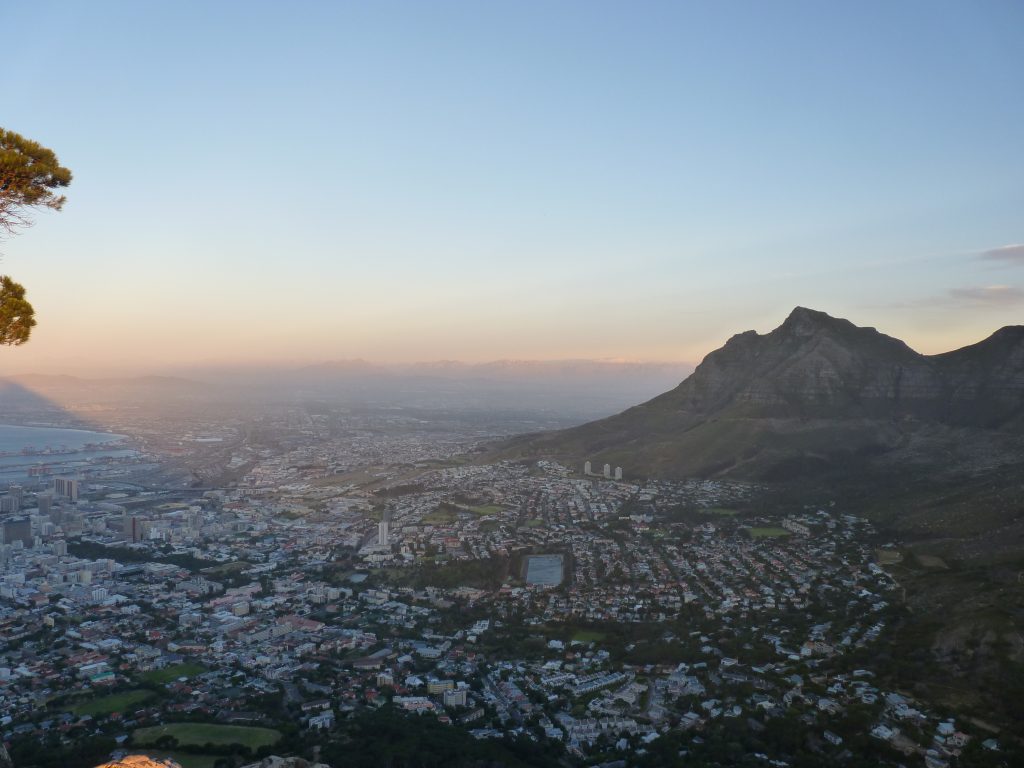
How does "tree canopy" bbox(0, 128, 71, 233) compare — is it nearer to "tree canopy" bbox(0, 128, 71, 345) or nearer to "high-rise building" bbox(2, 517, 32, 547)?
"tree canopy" bbox(0, 128, 71, 345)

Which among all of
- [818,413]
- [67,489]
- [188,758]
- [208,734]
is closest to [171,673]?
[208,734]

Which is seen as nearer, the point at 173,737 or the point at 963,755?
the point at 963,755

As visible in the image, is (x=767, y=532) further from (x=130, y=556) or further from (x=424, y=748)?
(x=130, y=556)

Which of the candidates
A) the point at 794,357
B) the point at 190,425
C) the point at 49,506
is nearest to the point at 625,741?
the point at 49,506

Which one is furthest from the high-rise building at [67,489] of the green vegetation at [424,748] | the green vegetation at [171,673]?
the green vegetation at [424,748]

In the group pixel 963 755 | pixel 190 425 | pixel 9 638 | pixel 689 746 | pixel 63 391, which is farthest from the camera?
pixel 63 391

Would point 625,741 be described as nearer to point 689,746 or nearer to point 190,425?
point 689,746

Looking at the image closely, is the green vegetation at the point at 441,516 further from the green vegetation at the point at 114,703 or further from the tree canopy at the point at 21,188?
the tree canopy at the point at 21,188

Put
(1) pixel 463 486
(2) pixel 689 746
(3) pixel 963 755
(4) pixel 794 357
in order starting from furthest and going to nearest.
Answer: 1. (4) pixel 794 357
2. (1) pixel 463 486
3. (2) pixel 689 746
4. (3) pixel 963 755
